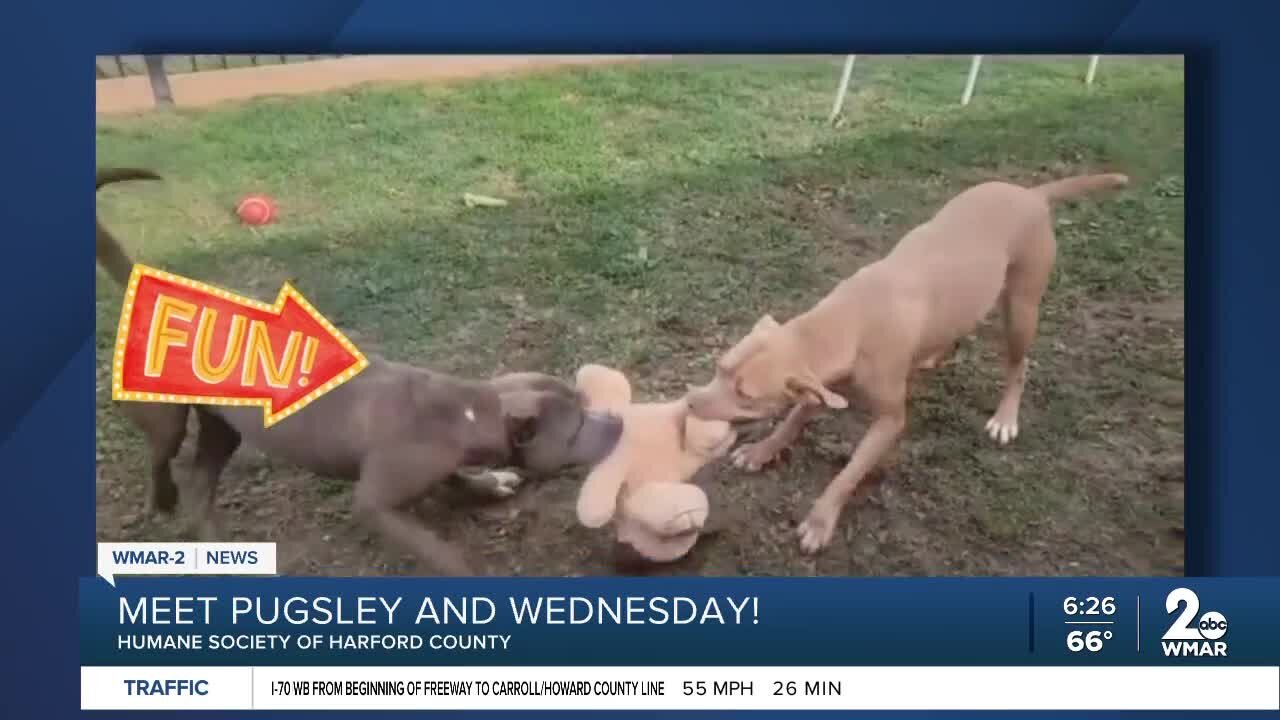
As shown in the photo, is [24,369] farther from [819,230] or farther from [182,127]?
[819,230]

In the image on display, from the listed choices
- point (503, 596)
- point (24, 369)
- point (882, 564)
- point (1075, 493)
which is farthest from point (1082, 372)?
point (24, 369)

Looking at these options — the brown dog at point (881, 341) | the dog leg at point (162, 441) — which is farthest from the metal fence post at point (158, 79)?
the brown dog at point (881, 341)

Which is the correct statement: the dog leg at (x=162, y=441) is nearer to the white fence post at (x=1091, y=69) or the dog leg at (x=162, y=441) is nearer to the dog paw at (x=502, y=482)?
the dog paw at (x=502, y=482)

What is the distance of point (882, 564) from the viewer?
82.6 inches

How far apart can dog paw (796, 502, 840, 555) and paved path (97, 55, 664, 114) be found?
0.80 m

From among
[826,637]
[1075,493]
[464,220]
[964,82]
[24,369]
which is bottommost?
[826,637]

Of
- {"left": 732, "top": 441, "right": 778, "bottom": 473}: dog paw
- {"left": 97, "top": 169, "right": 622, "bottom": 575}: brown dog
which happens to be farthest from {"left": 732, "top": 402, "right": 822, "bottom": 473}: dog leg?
{"left": 97, "top": 169, "right": 622, "bottom": 575}: brown dog

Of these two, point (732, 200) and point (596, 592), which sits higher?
point (732, 200)

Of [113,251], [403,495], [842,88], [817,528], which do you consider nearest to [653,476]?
[817,528]

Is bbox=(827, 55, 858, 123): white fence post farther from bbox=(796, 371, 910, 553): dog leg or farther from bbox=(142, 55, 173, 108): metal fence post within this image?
bbox=(142, 55, 173, 108): metal fence post

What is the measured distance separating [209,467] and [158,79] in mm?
642

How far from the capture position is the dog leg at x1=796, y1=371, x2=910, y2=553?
6.84 feet

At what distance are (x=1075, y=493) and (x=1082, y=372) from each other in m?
0.20

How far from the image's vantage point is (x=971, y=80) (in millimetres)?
2119
